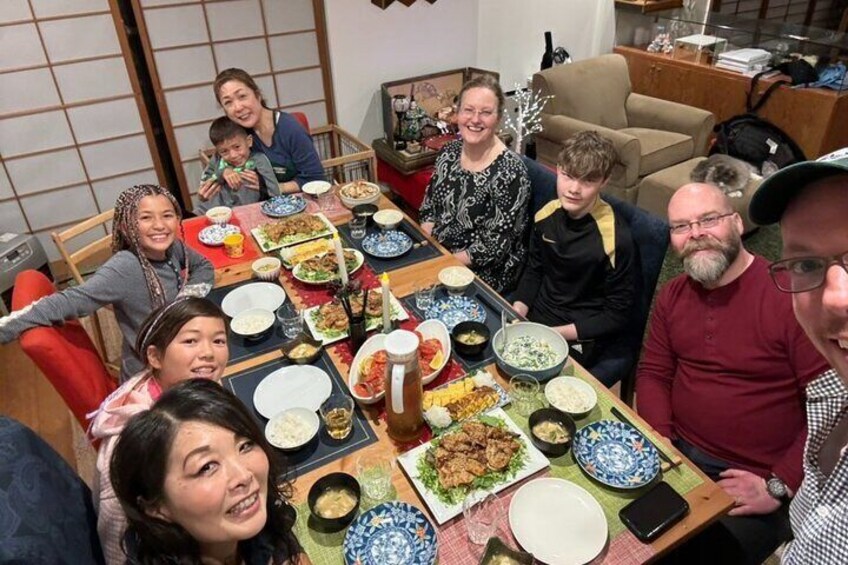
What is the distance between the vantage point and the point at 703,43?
4.77m

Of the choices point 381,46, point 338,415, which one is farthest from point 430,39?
point 338,415

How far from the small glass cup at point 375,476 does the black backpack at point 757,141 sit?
378 cm

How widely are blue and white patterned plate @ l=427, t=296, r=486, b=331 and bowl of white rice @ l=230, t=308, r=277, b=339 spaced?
1.78ft

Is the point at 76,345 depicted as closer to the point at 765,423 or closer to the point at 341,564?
the point at 341,564

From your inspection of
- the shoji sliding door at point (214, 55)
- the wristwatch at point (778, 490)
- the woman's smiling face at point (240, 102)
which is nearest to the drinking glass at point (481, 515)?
the wristwatch at point (778, 490)

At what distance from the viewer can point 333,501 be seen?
1.26 metres

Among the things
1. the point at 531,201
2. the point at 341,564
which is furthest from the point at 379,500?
the point at 531,201

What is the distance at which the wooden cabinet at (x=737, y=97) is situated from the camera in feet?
13.2

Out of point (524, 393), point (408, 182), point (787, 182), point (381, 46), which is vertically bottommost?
point (408, 182)

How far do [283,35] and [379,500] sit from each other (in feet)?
11.3

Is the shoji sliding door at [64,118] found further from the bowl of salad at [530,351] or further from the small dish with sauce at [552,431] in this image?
the small dish with sauce at [552,431]

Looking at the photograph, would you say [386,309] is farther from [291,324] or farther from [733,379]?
[733,379]

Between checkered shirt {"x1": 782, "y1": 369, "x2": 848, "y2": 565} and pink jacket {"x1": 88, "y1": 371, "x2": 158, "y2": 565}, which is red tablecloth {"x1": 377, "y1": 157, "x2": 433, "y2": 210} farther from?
checkered shirt {"x1": 782, "y1": 369, "x2": 848, "y2": 565}

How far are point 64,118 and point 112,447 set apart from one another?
9.72 feet
